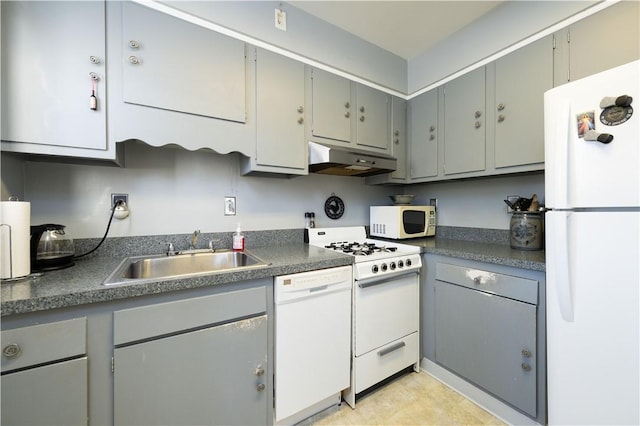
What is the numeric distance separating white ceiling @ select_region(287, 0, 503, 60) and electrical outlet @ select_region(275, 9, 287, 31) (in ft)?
0.35

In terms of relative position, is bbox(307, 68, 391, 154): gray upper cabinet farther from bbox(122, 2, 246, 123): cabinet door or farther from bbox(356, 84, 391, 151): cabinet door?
bbox(122, 2, 246, 123): cabinet door

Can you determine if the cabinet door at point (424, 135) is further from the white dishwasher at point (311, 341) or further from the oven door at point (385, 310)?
the white dishwasher at point (311, 341)

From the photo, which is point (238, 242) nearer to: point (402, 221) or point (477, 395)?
point (402, 221)

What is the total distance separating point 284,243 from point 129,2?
1.65m

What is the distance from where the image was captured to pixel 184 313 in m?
1.03

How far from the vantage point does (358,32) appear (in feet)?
6.56

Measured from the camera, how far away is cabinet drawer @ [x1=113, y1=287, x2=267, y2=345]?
3.08 feet

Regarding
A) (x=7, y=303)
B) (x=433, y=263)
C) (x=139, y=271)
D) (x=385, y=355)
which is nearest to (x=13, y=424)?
(x=7, y=303)

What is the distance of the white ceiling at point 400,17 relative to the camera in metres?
1.72

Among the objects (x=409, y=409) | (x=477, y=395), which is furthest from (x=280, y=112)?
(x=477, y=395)

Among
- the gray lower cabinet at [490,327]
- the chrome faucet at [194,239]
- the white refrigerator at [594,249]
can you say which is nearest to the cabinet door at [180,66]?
the chrome faucet at [194,239]

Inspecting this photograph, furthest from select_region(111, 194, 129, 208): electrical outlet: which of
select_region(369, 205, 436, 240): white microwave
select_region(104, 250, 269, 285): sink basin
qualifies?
select_region(369, 205, 436, 240): white microwave

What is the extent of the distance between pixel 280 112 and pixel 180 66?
594mm

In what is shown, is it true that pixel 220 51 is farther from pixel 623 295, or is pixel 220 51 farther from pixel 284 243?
pixel 623 295
